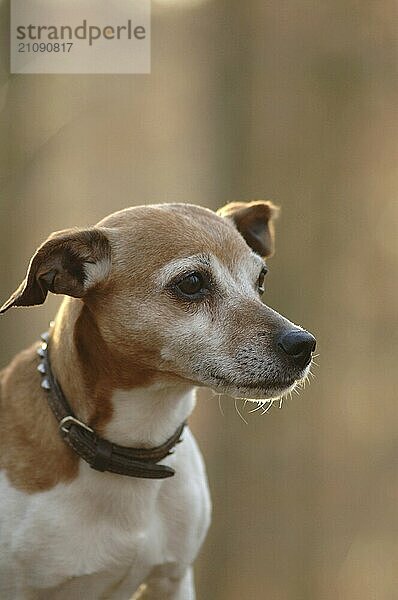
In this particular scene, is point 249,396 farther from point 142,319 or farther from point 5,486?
point 5,486

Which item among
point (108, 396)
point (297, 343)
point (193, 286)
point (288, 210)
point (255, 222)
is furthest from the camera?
point (288, 210)

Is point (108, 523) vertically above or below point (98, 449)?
below

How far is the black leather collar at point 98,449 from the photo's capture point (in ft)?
9.18

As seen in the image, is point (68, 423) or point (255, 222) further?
point (255, 222)

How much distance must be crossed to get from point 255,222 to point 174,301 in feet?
2.24

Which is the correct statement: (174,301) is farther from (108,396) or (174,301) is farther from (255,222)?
(255,222)

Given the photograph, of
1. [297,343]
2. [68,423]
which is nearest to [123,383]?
[68,423]

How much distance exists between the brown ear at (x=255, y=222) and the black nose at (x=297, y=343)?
2.25ft

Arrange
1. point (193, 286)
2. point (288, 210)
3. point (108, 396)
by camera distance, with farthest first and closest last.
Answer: point (288, 210), point (108, 396), point (193, 286)

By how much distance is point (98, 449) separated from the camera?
2803mm

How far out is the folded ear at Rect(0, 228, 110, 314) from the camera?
8.88ft

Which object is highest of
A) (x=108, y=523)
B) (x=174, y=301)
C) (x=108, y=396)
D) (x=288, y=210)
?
(x=288, y=210)

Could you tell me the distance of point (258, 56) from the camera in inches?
230

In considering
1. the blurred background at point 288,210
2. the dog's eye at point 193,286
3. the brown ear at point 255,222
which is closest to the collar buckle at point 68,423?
the dog's eye at point 193,286
